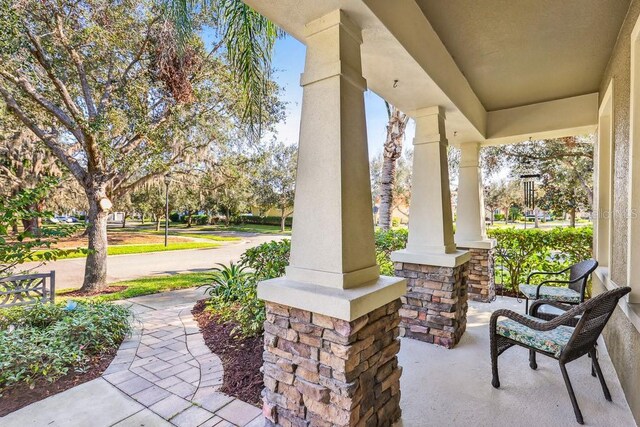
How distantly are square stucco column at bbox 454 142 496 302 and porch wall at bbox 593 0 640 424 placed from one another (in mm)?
1810

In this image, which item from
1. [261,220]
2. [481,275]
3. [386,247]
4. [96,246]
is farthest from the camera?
[261,220]

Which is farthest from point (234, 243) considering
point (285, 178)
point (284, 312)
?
point (284, 312)

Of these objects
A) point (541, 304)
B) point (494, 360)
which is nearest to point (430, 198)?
point (541, 304)

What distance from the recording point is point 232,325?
12.6ft

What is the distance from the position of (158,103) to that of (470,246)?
6.59 meters

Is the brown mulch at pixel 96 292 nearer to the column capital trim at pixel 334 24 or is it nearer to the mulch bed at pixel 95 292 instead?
the mulch bed at pixel 95 292

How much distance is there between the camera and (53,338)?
2.98m

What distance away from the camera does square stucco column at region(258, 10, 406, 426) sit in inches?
67.2

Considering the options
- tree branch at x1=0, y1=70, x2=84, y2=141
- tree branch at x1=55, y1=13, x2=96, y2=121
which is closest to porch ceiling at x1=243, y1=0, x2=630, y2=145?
tree branch at x1=55, y1=13, x2=96, y2=121

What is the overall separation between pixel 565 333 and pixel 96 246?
303 inches

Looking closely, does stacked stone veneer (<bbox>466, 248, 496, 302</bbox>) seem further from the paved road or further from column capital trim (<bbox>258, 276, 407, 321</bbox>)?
the paved road

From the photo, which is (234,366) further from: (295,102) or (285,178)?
(285,178)

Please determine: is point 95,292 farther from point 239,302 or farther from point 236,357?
point 236,357

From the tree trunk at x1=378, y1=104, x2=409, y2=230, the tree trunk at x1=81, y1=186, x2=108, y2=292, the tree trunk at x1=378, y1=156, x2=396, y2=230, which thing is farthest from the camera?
the tree trunk at x1=378, y1=156, x2=396, y2=230
